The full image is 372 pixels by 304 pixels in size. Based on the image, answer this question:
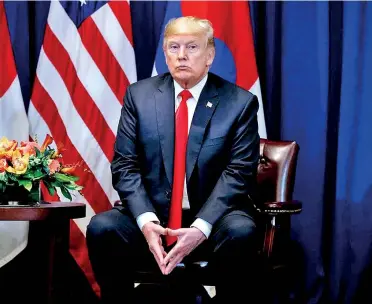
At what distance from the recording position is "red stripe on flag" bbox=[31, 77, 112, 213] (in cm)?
368

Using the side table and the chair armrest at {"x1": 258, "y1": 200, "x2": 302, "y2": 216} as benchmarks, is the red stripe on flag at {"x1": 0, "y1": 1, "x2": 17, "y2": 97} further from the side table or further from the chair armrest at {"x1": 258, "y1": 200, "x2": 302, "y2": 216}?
the chair armrest at {"x1": 258, "y1": 200, "x2": 302, "y2": 216}

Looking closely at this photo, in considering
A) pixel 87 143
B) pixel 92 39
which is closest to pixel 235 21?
pixel 92 39

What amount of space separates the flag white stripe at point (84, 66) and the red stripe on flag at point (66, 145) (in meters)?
0.24

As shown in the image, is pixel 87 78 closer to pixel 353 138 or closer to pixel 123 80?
pixel 123 80

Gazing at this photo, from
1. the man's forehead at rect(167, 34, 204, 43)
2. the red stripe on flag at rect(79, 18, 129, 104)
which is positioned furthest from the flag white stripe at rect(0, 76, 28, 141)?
the man's forehead at rect(167, 34, 204, 43)

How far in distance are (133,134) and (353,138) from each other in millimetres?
1394

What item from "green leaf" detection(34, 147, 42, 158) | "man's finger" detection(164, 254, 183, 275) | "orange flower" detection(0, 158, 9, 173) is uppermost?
"green leaf" detection(34, 147, 42, 158)

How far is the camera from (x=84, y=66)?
372 centimetres

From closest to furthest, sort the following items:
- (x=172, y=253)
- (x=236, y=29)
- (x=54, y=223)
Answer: (x=172, y=253) → (x=54, y=223) → (x=236, y=29)

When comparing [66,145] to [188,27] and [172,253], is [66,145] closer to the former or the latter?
[188,27]

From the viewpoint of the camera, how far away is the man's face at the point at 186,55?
2.79m

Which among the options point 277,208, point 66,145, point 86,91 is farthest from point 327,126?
point 66,145

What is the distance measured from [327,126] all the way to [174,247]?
1.55 meters

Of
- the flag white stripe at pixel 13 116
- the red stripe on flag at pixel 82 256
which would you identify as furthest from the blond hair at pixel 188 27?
the red stripe on flag at pixel 82 256
